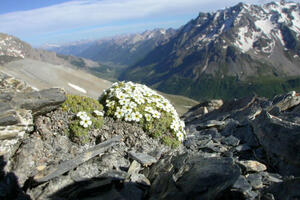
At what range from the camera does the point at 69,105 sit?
10.3 meters

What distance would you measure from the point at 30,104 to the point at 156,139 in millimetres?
5102

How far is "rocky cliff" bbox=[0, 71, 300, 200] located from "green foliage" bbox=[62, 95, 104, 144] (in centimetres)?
20

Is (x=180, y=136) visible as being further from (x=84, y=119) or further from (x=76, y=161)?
(x=76, y=161)

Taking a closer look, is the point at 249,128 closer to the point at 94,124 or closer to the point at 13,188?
the point at 94,124

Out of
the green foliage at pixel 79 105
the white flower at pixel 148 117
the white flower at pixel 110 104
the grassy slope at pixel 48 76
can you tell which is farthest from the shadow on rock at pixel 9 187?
the grassy slope at pixel 48 76

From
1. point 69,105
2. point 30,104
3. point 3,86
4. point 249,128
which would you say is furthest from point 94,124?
point 249,128

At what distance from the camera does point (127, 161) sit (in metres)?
9.30

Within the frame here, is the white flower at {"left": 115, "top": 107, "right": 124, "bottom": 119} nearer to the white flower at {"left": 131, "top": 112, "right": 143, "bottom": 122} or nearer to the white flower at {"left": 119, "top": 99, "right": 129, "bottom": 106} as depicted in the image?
the white flower at {"left": 119, "top": 99, "right": 129, "bottom": 106}

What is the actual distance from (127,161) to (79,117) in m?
2.61

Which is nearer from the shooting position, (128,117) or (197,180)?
(197,180)

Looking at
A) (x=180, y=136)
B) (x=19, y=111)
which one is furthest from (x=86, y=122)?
(x=180, y=136)

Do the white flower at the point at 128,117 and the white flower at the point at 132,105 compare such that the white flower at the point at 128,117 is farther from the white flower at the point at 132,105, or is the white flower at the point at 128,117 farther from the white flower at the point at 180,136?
the white flower at the point at 180,136

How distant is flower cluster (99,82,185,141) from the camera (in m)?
10.5

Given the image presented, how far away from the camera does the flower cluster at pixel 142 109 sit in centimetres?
1045
